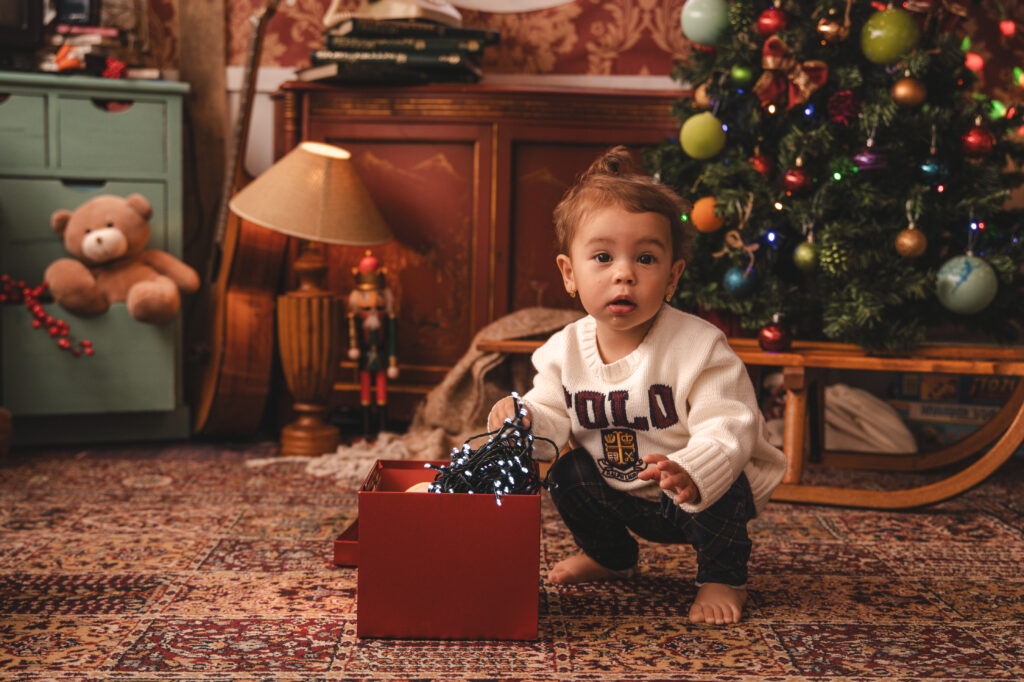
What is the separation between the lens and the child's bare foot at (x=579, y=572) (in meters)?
1.52

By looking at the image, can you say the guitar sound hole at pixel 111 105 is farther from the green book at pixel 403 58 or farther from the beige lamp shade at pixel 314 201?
the green book at pixel 403 58

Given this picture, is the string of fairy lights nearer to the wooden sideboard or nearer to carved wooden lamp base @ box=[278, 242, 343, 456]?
carved wooden lamp base @ box=[278, 242, 343, 456]

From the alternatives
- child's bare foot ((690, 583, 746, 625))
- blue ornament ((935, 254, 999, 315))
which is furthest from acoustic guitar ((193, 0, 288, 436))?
blue ornament ((935, 254, 999, 315))

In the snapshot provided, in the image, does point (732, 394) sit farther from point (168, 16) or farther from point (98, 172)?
point (168, 16)

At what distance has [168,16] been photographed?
118 inches

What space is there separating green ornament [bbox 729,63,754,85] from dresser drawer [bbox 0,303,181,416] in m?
1.64

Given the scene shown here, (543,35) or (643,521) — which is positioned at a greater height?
(543,35)

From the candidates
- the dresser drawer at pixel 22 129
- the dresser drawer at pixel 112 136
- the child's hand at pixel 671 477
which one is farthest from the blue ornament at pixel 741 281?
the dresser drawer at pixel 22 129

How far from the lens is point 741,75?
221cm

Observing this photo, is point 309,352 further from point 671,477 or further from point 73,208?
point 671,477

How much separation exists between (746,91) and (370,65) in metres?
1.07

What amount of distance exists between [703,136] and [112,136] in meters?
1.59

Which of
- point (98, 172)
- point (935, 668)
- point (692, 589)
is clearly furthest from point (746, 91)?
point (98, 172)

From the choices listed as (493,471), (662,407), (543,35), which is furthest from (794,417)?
(543,35)
